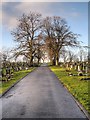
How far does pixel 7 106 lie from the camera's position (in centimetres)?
1069

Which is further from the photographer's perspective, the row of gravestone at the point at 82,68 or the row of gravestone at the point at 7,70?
the row of gravestone at the point at 82,68

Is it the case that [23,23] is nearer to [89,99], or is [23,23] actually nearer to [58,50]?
[58,50]

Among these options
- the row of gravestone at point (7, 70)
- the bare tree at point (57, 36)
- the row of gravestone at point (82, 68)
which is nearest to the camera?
the row of gravestone at point (7, 70)

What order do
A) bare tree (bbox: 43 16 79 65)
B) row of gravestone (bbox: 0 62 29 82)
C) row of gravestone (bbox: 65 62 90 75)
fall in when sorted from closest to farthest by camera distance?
row of gravestone (bbox: 0 62 29 82) < row of gravestone (bbox: 65 62 90 75) < bare tree (bbox: 43 16 79 65)

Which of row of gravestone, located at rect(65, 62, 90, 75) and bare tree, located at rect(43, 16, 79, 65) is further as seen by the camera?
bare tree, located at rect(43, 16, 79, 65)

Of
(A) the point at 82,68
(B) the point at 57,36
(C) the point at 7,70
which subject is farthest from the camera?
(B) the point at 57,36

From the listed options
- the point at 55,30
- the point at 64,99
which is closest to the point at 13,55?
the point at 55,30

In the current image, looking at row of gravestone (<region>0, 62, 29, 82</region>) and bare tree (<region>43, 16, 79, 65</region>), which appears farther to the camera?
bare tree (<region>43, 16, 79, 65</region>)

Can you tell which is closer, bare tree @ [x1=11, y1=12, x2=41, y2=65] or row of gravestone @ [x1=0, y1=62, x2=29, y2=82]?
row of gravestone @ [x1=0, y1=62, x2=29, y2=82]

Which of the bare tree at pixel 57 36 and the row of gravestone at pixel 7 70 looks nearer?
the row of gravestone at pixel 7 70

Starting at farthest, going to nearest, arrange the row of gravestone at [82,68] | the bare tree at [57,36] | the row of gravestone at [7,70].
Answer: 1. the bare tree at [57,36]
2. the row of gravestone at [82,68]
3. the row of gravestone at [7,70]

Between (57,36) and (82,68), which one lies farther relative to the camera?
(57,36)

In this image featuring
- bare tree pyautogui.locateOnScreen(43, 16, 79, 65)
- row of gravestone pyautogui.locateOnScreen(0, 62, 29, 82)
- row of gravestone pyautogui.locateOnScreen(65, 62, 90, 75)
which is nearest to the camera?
row of gravestone pyautogui.locateOnScreen(0, 62, 29, 82)

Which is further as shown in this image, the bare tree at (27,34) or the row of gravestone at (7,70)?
the bare tree at (27,34)
